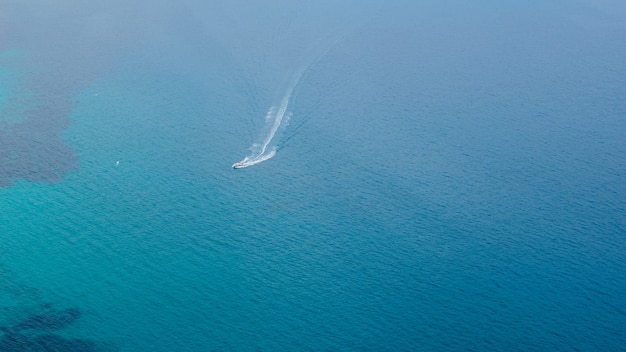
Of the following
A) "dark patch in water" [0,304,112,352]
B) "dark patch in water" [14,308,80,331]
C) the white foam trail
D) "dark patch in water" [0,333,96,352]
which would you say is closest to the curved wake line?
the white foam trail

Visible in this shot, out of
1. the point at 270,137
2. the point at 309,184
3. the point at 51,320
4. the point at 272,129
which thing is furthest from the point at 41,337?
the point at 272,129

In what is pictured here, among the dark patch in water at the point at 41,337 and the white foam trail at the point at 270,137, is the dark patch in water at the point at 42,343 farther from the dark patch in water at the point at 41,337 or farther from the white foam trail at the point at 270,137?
the white foam trail at the point at 270,137

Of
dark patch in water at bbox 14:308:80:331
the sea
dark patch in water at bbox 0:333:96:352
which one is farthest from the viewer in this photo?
the sea

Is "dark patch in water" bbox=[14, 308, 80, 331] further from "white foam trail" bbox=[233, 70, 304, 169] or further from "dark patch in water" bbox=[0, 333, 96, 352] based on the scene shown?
"white foam trail" bbox=[233, 70, 304, 169]

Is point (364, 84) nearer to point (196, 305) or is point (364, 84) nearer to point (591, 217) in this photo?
point (591, 217)

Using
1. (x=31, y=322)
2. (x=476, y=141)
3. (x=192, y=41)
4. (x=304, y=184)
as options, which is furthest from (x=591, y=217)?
(x=192, y=41)

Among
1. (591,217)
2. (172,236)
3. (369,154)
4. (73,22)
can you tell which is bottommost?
(591,217)

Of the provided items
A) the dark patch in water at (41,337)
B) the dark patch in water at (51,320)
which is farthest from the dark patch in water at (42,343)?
the dark patch in water at (51,320)

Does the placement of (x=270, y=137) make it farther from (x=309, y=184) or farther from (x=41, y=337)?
(x=41, y=337)
